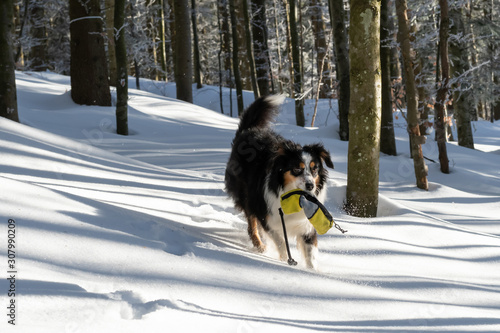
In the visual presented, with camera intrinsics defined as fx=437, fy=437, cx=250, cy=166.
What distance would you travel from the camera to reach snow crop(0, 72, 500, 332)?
2.40 metres

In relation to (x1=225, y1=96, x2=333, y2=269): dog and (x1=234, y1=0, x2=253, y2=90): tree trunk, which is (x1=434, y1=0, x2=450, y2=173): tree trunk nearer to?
(x1=225, y1=96, x2=333, y2=269): dog

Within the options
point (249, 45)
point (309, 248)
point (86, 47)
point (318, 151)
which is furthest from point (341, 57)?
point (309, 248)

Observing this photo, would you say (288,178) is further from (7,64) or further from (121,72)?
(121,72)

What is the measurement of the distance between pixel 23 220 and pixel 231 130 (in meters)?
9.40

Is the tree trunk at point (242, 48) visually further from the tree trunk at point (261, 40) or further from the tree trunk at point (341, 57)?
the tree trunk at point (341, 57)

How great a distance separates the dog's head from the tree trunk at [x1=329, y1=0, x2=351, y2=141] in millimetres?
6855

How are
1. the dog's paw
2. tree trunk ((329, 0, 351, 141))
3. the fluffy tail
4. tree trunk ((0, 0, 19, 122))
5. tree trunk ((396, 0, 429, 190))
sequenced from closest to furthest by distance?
the dog's paw
the fluffy tail
tree trunk ((0, 0, 19, 122))
tree trunk ((396, 0, 429, 190))
tree trunk ((329, 0, 351, 141))

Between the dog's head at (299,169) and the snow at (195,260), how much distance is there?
744 mm

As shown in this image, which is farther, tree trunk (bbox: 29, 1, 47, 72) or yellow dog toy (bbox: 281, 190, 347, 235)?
tree trunk (bbox: 29, 1, 47, 72)

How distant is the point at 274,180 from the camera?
431cm

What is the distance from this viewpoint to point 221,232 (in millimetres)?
4910

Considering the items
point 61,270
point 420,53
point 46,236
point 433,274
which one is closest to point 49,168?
point 46,236

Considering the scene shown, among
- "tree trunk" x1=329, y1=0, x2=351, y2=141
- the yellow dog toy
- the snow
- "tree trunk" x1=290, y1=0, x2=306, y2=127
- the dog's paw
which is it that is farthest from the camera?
"tree trunk" x1=290, y1=0, x2=306, y2=127

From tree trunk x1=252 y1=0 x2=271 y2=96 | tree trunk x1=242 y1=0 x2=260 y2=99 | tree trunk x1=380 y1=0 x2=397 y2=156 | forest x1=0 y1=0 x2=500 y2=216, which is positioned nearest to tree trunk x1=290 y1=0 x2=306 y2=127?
forest x1=0 y1=0 x2=500 y2=216
